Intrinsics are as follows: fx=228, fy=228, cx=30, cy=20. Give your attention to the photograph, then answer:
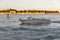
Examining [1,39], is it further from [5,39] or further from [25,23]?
[25,23]

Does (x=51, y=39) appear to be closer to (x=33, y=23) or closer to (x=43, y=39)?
(x=43, y=39)

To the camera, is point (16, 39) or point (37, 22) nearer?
point (16, 39)

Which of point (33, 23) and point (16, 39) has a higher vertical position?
point (16, 39)

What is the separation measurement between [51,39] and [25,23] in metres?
28.6

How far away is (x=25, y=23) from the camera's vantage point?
57.8m

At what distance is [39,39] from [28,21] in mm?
28563

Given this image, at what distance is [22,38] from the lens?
97.7 feet

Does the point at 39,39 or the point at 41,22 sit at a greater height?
the point at 39,39

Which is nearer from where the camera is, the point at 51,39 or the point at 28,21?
the point at 51,39

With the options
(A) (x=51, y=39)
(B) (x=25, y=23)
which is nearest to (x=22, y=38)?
(A) (x=51, y=39)

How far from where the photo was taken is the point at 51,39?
2942cm

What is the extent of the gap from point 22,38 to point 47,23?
30362 millimetres

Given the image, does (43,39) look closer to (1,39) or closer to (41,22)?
(1,39)

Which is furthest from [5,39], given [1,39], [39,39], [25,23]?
[25,23]
